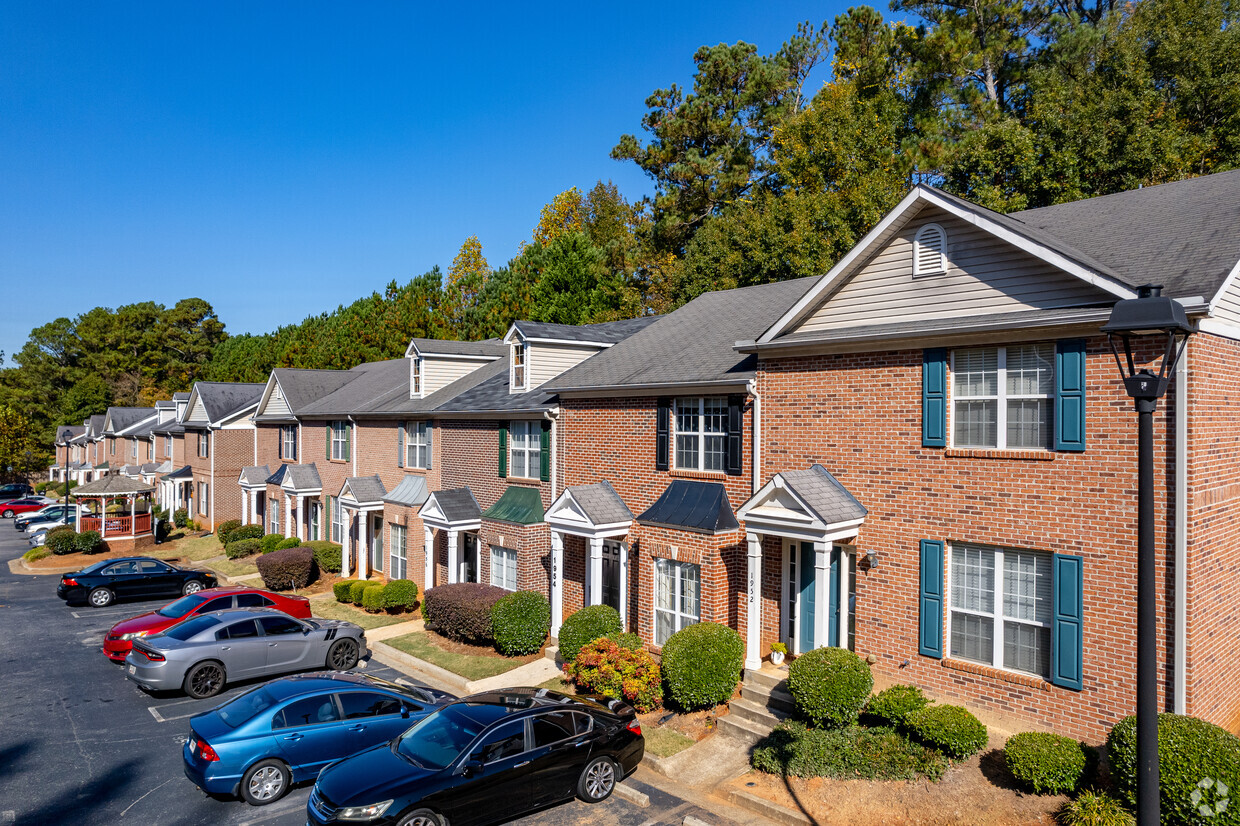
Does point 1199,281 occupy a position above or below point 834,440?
above

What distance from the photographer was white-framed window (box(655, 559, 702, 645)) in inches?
632

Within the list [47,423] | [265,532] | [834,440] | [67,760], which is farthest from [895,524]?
[47,423]

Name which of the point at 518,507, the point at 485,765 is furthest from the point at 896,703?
the point at 518,507

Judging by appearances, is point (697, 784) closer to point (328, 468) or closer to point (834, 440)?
point (834, 440)

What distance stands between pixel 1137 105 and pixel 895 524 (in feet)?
75.7

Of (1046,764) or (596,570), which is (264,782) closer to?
(596,570)

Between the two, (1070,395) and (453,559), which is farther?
(453,559)

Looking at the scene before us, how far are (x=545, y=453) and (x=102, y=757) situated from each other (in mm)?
11476

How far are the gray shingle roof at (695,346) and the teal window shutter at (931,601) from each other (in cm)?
491

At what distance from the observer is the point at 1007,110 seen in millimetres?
39438

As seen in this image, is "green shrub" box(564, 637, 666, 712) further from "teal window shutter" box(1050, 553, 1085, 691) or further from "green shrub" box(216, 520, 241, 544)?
"green shrub" box(216, 520, 241, 544)

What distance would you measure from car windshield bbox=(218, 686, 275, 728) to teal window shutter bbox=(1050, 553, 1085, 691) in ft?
38.9

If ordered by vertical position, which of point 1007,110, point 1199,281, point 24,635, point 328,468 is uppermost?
point 1007,110

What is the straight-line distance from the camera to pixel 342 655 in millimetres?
17797
